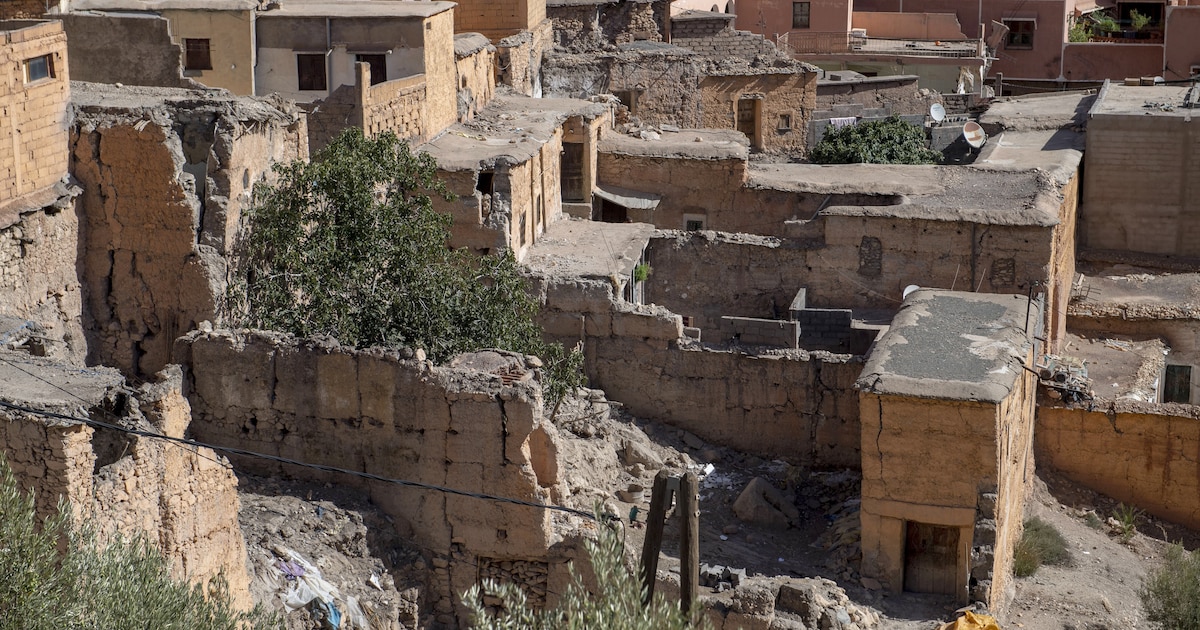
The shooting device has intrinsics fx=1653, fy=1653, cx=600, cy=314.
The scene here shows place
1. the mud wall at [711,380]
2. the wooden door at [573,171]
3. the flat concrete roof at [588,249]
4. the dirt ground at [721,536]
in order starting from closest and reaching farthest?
the dirt ground at [721,536] < the mud wall at [711,380] < the flat concrete roof at [588,249] < the wooden door at [573,171]

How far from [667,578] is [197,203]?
19.7ft

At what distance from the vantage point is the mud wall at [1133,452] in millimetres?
19344

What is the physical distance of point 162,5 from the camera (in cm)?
2234

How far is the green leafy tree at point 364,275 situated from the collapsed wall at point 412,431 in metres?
1.63

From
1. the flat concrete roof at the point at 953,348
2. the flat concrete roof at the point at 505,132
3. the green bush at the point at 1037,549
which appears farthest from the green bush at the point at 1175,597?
the flat concrete roof at the point at 505,132

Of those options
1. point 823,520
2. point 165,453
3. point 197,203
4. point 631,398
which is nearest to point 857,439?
point 823,520

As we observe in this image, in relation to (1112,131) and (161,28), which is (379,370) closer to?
(161,28)

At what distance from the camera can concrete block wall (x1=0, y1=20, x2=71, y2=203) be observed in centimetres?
1554

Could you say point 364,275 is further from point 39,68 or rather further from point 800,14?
point 800,14

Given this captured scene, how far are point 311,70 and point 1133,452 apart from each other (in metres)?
11.8

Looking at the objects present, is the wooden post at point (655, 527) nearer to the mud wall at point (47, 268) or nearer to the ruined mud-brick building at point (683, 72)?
the mud wall at point (47, 268)

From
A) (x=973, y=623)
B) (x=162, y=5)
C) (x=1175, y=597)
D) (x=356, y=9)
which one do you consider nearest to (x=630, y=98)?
(x=356, y=9)

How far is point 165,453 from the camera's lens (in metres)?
11.5

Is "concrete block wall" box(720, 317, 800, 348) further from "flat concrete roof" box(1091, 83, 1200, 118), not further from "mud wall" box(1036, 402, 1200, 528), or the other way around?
"flat concrete roof" box(1091, 83, 1200, 118)
